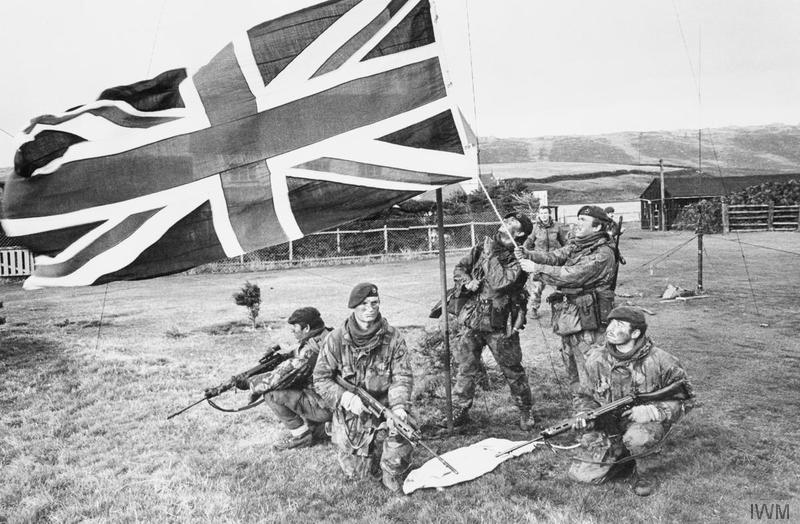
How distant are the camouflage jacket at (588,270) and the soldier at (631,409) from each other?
110cm

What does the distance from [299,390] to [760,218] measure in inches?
1086

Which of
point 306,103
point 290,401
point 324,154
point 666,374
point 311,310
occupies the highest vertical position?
point 306,103

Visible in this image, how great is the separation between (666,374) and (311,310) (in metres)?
3.23

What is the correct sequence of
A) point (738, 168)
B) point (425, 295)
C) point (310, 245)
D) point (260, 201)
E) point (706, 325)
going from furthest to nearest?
point (738, 168) → point (310, 245) → point (425, 295) → point (706, 325) → point (260, 201)

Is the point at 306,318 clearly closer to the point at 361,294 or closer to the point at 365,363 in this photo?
the point at 365,363

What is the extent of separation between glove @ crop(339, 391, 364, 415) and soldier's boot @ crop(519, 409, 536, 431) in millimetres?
1856

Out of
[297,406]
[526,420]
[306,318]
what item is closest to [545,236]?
[526,420]

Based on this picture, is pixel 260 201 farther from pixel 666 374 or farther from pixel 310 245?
pixel 310 245

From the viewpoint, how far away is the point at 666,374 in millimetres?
4121

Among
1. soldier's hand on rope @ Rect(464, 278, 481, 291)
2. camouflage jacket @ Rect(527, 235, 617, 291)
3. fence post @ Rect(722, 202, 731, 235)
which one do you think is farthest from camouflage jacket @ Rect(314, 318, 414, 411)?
fence post @ Rect(722, 202, 731, 235)

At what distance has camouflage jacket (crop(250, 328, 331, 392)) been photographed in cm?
521

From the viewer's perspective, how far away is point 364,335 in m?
4.64

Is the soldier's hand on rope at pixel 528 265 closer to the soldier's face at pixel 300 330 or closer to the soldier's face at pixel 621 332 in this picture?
the soldier's face at pixel 621 332

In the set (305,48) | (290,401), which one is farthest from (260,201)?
(290,401)
